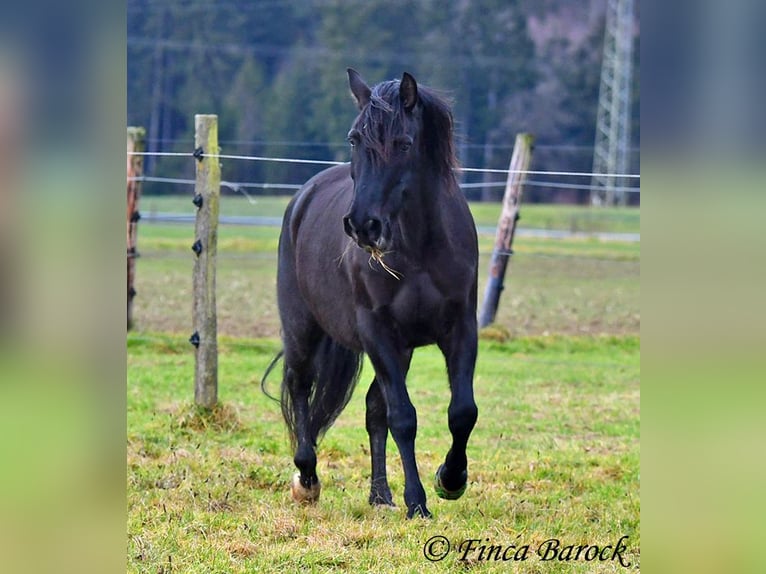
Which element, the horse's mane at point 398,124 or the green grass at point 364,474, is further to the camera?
the horse's mane at point 398,124

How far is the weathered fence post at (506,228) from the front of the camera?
10258 mm

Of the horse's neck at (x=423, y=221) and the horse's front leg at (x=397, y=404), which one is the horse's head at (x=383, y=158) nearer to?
the horse's neck at (x=423, y=221)

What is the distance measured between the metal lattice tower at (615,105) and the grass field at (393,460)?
23.1m

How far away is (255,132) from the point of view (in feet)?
112

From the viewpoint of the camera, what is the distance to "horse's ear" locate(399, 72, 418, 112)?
438 cm

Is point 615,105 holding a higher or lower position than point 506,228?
higher

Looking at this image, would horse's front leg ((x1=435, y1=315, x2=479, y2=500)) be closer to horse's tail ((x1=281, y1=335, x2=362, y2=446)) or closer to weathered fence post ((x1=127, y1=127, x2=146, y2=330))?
horse's tail ((x1=281, y1=335, x2=362, y2=446))

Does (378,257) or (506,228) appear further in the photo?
(506,228)

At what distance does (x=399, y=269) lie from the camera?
4562mm

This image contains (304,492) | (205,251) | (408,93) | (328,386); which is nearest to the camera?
(408,93)

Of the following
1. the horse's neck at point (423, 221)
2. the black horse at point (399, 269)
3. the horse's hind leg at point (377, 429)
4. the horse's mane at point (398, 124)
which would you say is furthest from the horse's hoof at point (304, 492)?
the horse's mane at point (398, 124)

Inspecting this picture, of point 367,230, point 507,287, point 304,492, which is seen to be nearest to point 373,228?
point 367,230

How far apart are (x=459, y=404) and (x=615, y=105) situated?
32.7m

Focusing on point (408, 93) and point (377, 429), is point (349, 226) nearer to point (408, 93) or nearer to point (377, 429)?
point (408, 93)
